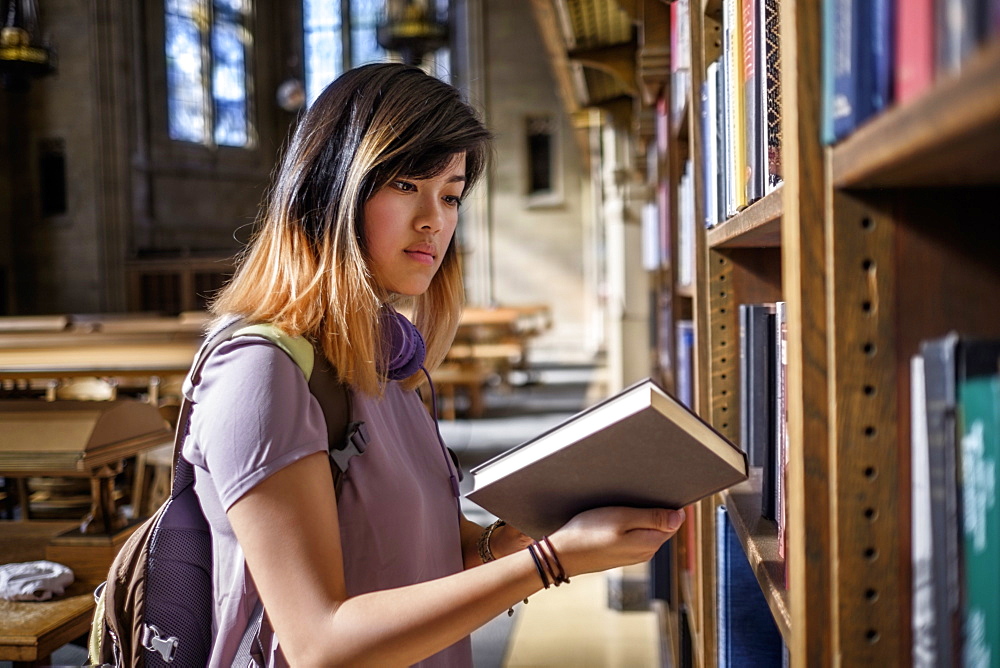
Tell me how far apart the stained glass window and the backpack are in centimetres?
1494

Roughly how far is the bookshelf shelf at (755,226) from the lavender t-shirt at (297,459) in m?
0.46

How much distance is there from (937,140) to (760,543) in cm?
64

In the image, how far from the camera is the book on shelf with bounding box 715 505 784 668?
3.99ft

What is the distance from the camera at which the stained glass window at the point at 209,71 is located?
1462 centimetres

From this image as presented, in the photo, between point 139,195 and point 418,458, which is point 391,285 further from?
Result: point 139,195

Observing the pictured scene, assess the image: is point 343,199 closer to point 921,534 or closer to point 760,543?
point 760,543

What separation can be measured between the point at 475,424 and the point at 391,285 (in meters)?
6.29

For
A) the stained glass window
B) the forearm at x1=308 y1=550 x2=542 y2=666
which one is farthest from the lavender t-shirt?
the stained glass window

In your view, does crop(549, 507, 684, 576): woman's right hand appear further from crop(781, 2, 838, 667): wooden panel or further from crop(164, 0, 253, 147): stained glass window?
crop(164, 0, 253, 147): stained glass window

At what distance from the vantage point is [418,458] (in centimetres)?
115

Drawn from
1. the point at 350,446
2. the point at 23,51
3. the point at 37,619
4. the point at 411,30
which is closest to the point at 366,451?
the point at 350,446

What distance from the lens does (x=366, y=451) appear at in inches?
40.2

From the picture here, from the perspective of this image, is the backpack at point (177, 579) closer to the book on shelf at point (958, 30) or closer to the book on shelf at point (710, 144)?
Answer: the book on shelf at point (710, 144)

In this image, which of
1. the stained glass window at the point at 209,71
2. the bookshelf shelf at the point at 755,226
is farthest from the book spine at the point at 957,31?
the stained glass window at the point at 209,71
